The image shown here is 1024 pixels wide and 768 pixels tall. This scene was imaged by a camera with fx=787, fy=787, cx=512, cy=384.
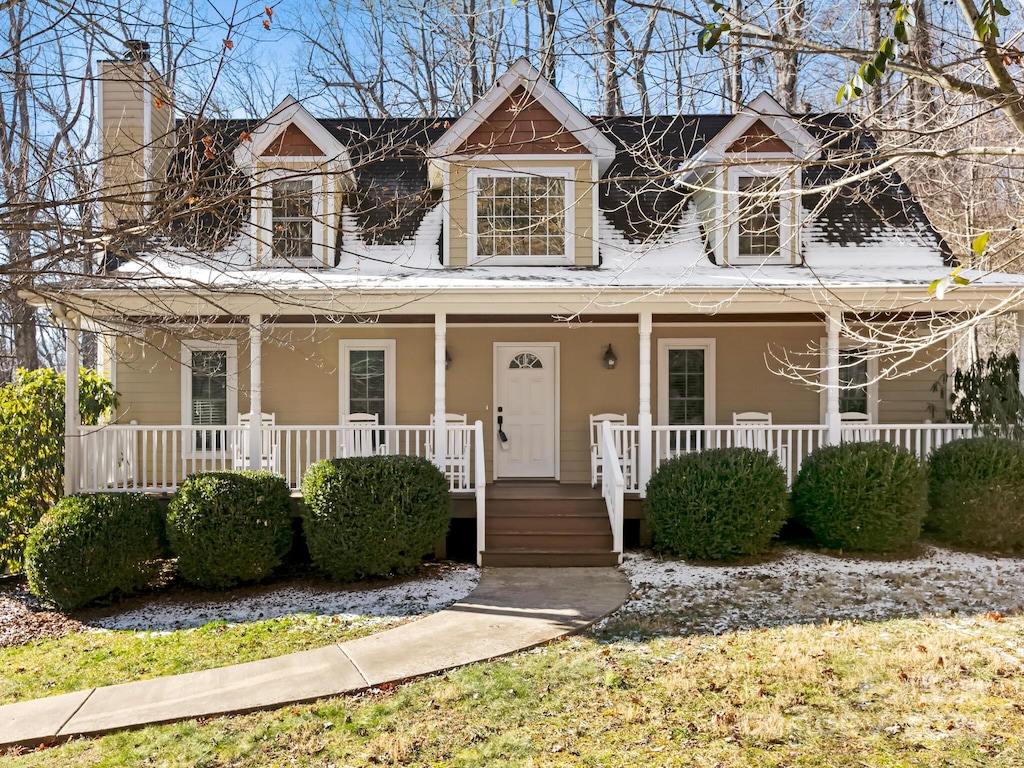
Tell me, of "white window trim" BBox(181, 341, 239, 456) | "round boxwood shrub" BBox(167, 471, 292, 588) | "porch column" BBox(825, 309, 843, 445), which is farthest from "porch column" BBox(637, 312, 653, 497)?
"white window trim" BBox(181, 341, 239, 456)

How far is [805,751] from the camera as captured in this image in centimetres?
458

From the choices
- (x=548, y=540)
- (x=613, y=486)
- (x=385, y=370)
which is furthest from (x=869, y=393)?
(x=385, y=370)

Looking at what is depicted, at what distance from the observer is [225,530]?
8430mm

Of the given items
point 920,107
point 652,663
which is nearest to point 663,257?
point 920,107

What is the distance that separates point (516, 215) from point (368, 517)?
5.04m

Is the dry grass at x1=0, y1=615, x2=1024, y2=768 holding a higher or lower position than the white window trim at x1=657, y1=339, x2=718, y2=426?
lower

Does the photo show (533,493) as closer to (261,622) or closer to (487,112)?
(261,622)

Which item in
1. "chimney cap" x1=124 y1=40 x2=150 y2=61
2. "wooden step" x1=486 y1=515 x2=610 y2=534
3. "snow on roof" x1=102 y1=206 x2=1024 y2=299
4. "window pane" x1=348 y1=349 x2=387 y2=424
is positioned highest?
"chimney cap" x1=124 y1=40 x2=150 y2=61

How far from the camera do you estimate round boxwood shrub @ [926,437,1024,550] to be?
9.12 m

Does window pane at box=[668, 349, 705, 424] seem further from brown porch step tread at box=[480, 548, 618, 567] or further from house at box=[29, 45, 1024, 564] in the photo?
brown porch step tread at box=[480, 548, 618, 567]

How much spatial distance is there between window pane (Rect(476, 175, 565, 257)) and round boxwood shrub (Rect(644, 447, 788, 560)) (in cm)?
398

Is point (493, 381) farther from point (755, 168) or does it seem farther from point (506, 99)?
point (755, 168)

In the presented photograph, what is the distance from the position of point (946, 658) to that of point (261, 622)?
5918 millimetres

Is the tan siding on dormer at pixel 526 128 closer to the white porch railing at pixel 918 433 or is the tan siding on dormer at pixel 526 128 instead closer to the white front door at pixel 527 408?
the white front door at pixel 527 408
